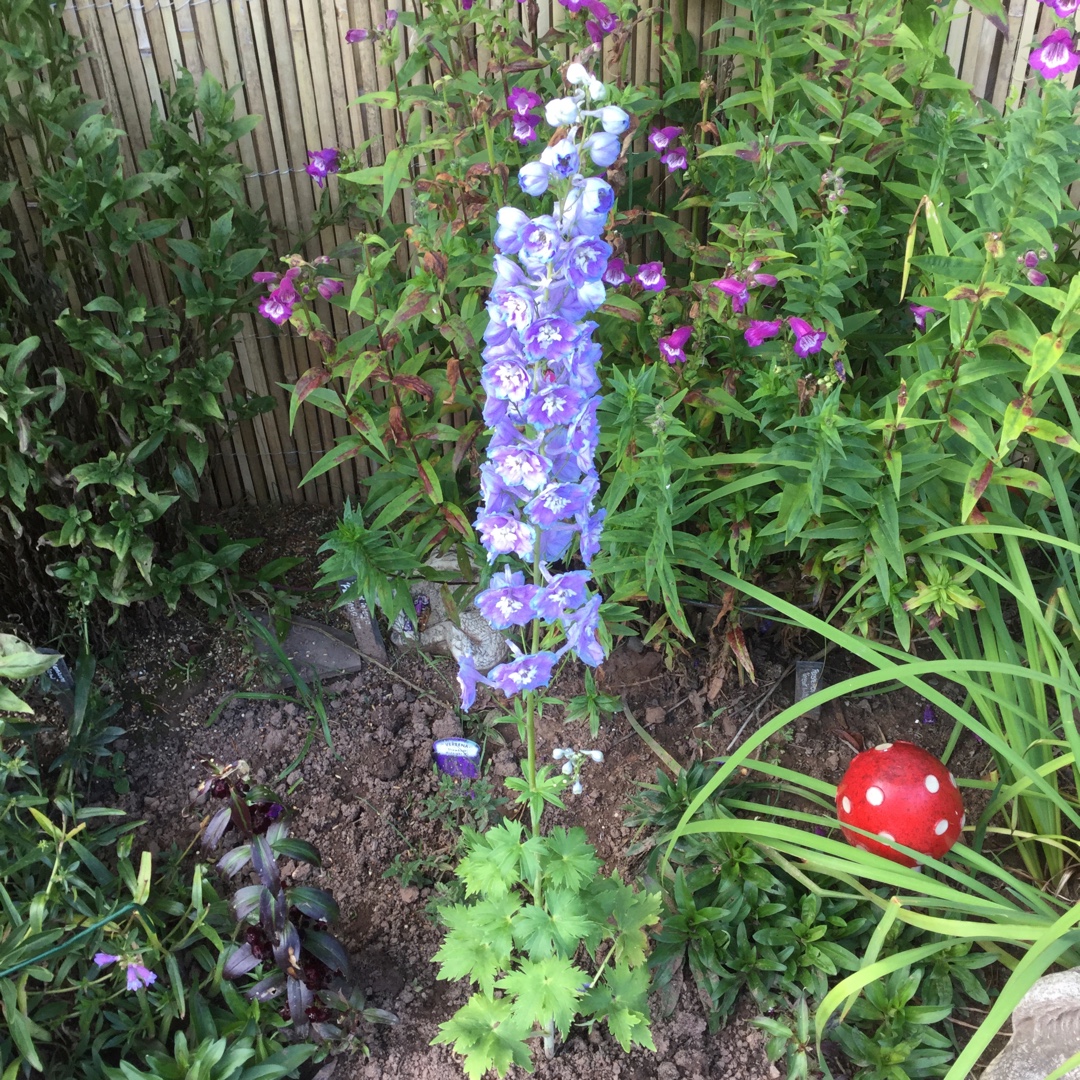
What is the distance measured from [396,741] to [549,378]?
1528 millimetres

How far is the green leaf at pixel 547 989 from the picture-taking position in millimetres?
1636

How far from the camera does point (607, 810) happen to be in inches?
96.0

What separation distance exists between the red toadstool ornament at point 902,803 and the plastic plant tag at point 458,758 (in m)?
0.85

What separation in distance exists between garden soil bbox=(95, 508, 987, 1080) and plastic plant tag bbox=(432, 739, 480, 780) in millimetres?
76

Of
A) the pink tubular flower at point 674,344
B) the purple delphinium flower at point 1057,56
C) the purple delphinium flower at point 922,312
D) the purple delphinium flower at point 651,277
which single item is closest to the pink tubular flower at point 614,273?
the purple delphinium flower at point 651,277

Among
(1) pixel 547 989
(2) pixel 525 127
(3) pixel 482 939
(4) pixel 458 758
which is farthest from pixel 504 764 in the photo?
(2) pixel 525 127

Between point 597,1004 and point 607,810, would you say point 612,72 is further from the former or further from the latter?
point 597,1004

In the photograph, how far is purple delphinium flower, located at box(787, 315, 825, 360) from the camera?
6.40 ft

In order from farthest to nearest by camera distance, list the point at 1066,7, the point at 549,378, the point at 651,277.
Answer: the point at 651,277
the point at 1066,7
the point at 549,378

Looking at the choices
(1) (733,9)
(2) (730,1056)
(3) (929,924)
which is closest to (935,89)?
(1) (733,9)

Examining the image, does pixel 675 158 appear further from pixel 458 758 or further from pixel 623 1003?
pixel 623 1003

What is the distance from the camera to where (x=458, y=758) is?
2.41 metres

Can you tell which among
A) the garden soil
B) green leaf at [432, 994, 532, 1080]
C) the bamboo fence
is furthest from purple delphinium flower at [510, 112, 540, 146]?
green leaf at [432, 994, 532, 1080]

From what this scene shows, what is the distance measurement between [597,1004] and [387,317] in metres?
1.44
